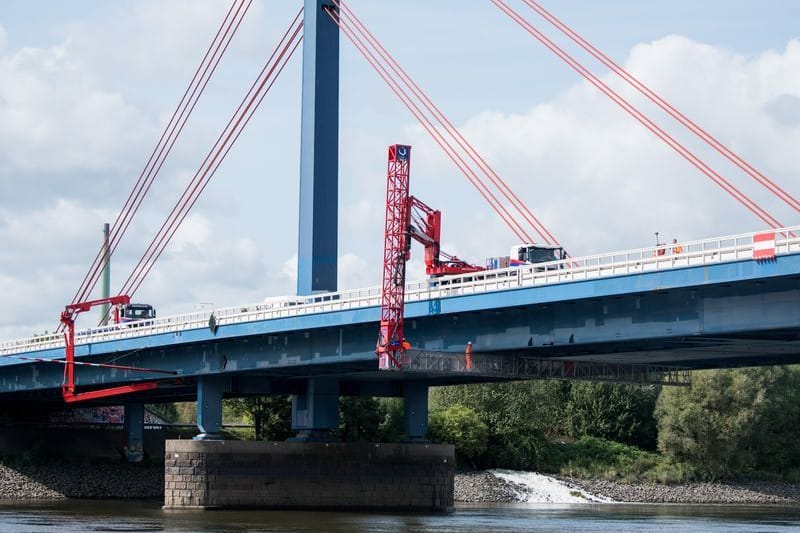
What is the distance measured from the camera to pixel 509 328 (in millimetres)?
71750

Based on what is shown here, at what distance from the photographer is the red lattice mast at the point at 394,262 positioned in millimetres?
75062

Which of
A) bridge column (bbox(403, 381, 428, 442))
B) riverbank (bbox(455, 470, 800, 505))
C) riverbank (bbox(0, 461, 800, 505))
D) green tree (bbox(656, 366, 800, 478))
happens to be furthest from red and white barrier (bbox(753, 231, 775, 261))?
green tree (bbox(656, 366, 800, 478))

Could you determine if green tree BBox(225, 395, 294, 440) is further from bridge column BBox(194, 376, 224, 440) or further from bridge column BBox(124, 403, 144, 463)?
bridge column BBox(194, 376, 224, 440)

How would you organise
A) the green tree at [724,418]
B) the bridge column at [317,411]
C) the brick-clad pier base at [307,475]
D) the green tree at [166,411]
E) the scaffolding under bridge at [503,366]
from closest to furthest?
the scaffolding under bridge at [503,366]
the brick-clad pier base at [307,475]
the bridge column at [317,411]
the green tree at [724,418]
the green tree at [166,411]

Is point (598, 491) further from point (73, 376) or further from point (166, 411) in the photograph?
point (166, 411)

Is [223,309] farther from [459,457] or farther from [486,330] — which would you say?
[459,457]

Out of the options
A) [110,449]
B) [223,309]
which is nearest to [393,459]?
[223,309]

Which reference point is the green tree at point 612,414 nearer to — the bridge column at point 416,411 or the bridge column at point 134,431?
the bridge column at point 134,431

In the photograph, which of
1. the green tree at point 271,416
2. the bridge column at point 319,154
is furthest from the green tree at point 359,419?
the bridge column at point 319,154

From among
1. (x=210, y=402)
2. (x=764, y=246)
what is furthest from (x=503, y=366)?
(x=210, y=402)

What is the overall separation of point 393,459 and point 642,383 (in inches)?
811

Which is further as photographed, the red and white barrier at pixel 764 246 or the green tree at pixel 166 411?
the green tree at pixel 166 411

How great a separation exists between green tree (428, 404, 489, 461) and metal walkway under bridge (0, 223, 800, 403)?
75.5ft

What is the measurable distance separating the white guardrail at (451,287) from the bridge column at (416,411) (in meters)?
12.5
